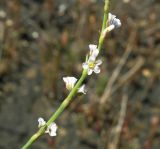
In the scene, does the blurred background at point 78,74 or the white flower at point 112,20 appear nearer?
the white flower at point 112,20

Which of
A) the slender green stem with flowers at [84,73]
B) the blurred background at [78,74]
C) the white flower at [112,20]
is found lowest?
the slender green stem with flowers at [84,73]

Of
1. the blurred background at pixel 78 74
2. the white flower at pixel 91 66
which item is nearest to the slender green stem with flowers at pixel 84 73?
the white flower at pixel 91 66

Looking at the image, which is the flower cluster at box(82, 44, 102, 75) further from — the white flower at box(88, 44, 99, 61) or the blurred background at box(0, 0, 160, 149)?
the blurred background at box(0, 0, 160, 149)

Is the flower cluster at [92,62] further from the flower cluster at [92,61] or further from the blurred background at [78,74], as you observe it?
the blurred background at [78,74]

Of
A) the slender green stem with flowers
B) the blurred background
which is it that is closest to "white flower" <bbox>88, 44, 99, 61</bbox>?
the slender green stem with flowers

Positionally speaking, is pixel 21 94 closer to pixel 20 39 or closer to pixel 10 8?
pixel 20 39

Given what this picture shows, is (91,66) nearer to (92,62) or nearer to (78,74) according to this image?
(92,62)

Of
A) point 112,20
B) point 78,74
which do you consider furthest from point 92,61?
point 78,74

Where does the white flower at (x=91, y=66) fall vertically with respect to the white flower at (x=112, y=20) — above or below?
below
